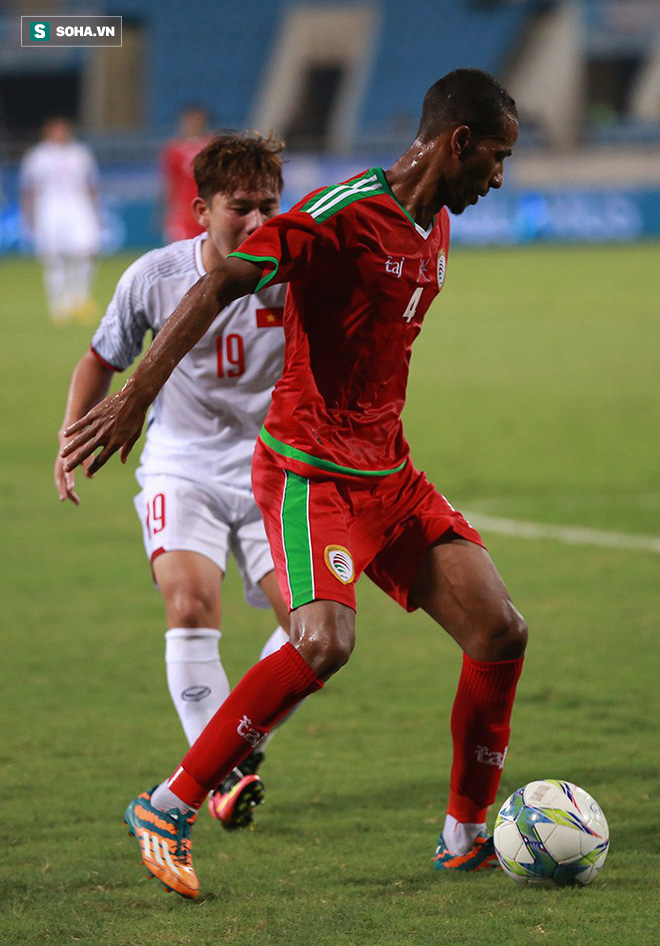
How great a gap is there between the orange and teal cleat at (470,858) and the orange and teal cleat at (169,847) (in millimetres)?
671

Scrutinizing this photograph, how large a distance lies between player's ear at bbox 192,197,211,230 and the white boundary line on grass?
154 inches

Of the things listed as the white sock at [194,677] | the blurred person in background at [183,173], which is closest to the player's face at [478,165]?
the white sock at [194,677]

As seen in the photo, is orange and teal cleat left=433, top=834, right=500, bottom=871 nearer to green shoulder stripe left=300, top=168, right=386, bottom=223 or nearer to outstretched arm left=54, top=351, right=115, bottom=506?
outstretched arm left=54, top=351, right=115, bottom=506

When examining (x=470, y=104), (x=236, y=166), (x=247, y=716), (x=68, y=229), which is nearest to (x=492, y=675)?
(x=247, y=716)

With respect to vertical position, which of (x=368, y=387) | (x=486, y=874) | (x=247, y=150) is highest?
(x=247, y=150)

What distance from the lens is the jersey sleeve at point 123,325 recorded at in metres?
4.27

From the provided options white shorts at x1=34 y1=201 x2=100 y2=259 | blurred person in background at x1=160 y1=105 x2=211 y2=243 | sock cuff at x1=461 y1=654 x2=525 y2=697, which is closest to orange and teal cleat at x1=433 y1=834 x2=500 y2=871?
sock cuff at x1=461 y1=654 x2=525 y2=697

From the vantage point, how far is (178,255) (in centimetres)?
440

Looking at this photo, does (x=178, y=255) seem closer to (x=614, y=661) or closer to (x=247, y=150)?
(x=247, y=150)

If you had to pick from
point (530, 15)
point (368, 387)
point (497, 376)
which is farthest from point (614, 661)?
point (530, 15)

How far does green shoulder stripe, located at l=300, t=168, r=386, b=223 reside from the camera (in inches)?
132

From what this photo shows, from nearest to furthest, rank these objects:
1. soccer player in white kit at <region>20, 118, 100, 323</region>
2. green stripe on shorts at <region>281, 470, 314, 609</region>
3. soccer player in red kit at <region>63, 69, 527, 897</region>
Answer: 1. soccer player in red kit at <region>63, 69, 527, 897</region>
2. green stripe on shorts at <region>281, 470, 314, 609</region>
3. soccer player in white kit at <region>20, 118, 100, 323</region>

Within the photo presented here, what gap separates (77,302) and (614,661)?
46.2ft

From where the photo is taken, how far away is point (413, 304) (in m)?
3.61
